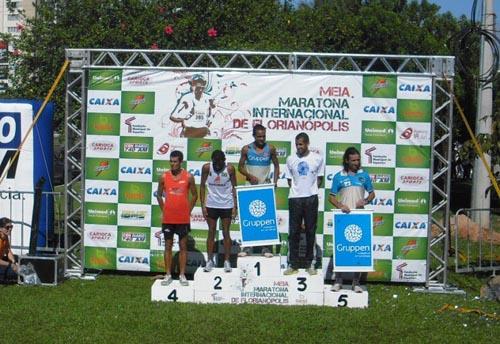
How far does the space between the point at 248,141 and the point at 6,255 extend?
3.85 m

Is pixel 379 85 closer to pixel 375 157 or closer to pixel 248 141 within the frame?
pixel 375 157

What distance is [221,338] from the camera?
8.46 meters

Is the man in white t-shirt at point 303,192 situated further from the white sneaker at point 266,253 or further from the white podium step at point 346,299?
the white podium step at point 346,299

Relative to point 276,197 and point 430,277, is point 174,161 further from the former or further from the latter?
point 430,277

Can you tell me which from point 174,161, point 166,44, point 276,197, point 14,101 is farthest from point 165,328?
point 166,44

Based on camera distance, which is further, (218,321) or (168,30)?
(168,30)

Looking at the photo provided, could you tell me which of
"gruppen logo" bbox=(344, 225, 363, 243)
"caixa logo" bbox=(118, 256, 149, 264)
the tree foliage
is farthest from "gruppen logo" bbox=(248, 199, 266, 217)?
the tree foliage

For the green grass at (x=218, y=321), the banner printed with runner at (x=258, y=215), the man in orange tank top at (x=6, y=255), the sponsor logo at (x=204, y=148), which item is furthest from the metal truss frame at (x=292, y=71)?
the banner printed with runner at (x=258, y=215)

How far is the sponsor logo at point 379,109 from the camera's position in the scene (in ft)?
38.5

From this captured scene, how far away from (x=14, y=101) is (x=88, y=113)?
1.54 meters

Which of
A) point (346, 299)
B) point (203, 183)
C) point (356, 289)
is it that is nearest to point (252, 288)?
point (346, 299)

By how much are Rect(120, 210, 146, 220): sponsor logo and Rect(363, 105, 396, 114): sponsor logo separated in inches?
145

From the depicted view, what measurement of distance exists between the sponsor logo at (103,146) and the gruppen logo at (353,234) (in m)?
3.92

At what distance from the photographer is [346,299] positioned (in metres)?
10.1
